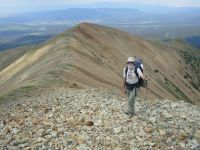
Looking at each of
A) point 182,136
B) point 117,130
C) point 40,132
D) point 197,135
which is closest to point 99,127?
point 117,130

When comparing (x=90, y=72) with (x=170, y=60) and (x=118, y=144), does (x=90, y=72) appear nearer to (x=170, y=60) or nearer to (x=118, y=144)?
(x=118, y=144)

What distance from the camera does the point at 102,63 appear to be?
221 feet

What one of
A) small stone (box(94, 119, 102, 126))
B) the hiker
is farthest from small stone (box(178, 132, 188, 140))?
small stone (box(94, 119, 102, 126))

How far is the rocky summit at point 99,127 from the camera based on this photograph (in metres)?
16.4

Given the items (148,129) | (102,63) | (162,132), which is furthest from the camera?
(102,63)

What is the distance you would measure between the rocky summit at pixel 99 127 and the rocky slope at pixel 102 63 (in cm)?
1539

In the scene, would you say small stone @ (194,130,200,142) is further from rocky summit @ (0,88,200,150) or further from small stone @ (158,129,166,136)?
small stone @ (158,129,166,136)

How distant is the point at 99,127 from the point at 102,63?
49.7 metres

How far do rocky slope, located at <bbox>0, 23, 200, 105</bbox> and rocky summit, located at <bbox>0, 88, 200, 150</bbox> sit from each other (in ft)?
50.5

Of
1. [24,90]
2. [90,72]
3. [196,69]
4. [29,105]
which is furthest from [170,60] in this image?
[29,105]

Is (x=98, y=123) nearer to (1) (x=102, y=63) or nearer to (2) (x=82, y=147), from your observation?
(2) (x=82, y=147)

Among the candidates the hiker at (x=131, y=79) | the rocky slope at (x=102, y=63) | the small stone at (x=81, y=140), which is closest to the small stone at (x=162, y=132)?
the hiker at (x=131, y=79)

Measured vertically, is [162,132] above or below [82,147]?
above

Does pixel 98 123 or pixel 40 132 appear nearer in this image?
pixel 40 132
